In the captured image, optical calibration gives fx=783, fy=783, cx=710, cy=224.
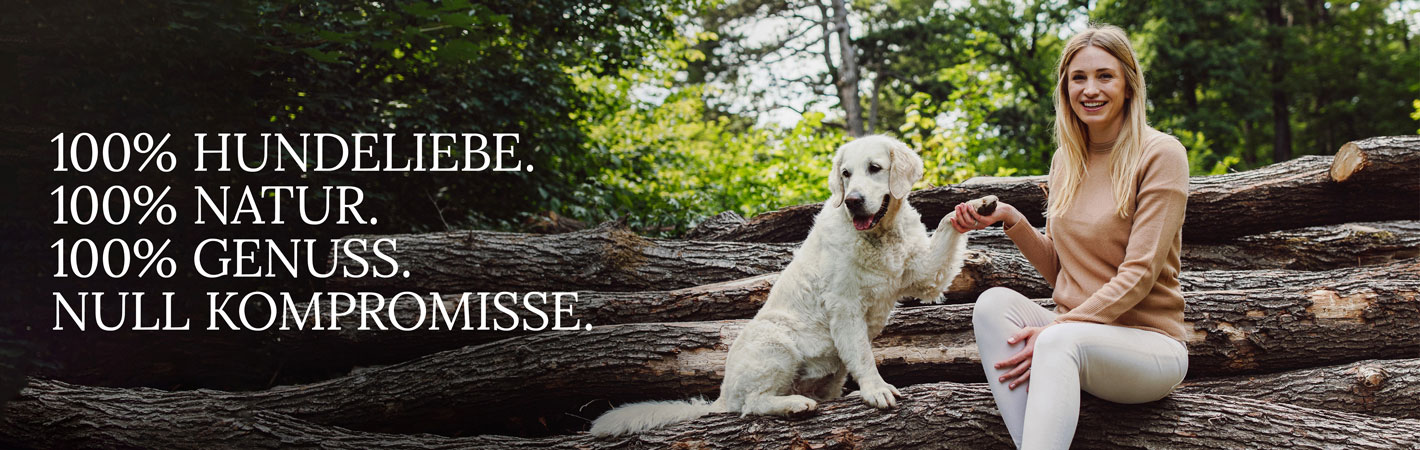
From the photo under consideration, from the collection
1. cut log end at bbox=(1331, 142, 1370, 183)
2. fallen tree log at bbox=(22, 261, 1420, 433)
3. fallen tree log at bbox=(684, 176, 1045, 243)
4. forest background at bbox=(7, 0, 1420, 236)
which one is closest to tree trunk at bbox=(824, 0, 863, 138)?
forest background at bbox=(7, 0, 1420, 236)

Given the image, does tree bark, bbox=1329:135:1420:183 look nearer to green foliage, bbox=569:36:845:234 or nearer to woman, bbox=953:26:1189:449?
woman, bbox=953:26:1189:449

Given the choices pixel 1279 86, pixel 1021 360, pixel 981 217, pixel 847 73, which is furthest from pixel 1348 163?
pixel 1279 86

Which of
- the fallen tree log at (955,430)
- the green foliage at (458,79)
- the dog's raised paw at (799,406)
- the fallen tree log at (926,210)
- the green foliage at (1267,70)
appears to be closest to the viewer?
the fallen tree log at (955,430)

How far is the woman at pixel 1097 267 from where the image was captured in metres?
2.55

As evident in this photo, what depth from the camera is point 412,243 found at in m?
5.43

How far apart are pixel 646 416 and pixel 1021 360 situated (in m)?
1.73

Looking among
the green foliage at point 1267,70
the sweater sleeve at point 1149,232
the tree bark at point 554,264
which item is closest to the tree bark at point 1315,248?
the tree bark at point 554,264

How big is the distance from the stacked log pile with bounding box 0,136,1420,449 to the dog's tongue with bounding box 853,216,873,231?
2.35ft

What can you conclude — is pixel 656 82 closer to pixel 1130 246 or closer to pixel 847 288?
pixel 847 288

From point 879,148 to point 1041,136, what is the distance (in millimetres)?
14648

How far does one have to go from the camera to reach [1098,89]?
108 inches

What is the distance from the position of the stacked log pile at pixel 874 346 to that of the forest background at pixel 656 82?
1.88 metres

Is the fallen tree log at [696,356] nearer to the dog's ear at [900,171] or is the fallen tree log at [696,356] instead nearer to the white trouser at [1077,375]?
the dog's ear at [900,171]

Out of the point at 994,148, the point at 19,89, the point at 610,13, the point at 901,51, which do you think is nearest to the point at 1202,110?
the point at 994,148
